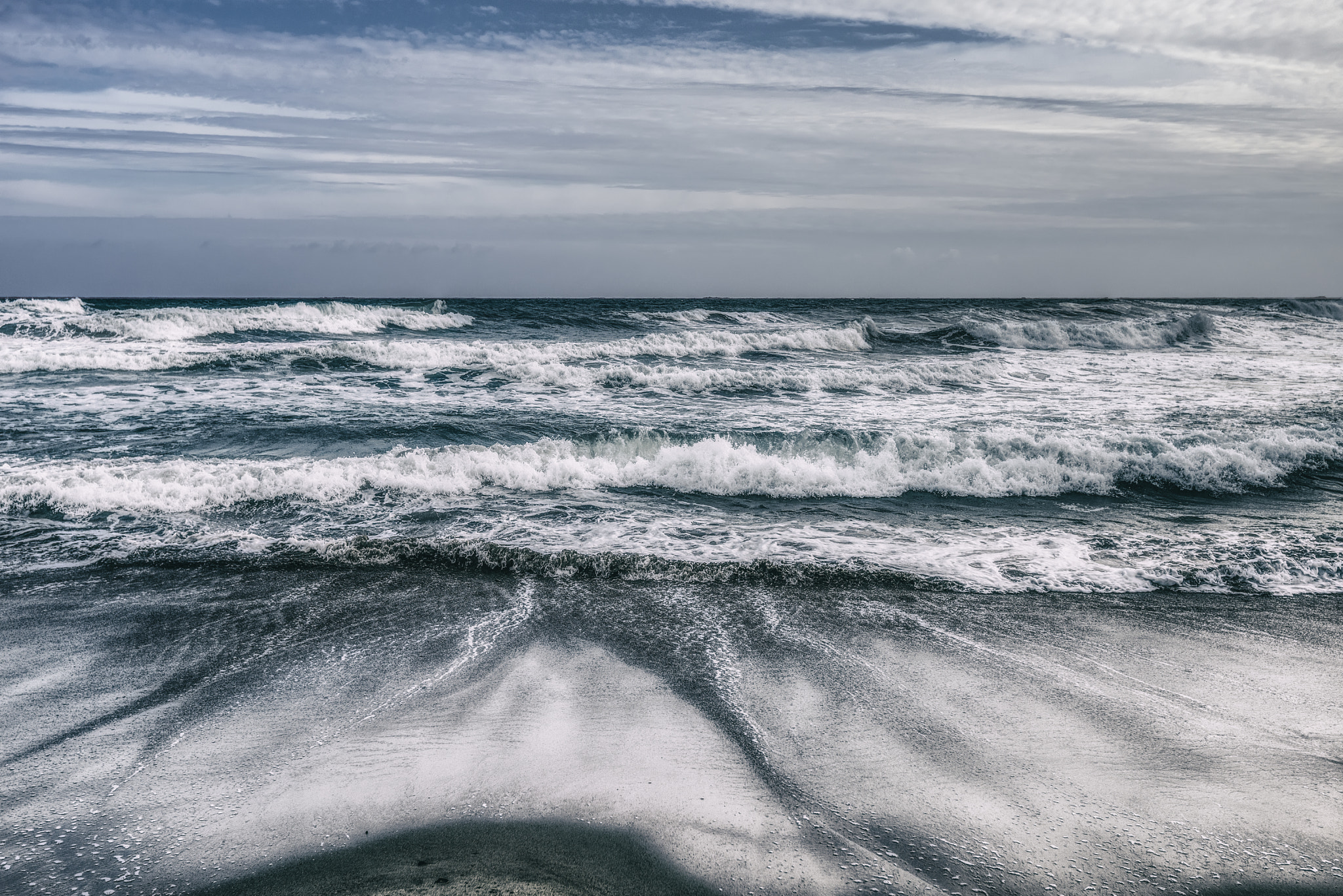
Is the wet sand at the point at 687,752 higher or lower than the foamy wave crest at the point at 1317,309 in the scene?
lower

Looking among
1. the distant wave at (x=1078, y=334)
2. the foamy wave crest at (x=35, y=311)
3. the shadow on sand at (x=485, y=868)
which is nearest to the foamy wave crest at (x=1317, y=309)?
the distant wave at (x=1078, y=334)

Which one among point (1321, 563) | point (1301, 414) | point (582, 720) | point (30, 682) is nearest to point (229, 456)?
point (30, 682)

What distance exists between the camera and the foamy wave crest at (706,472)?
24.1 ft

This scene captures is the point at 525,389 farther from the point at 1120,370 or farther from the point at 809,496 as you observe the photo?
the point at 1120,370

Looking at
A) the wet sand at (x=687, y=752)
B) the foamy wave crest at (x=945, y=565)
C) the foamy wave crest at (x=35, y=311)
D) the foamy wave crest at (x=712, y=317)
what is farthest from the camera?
the foamy wave crest at (x=712, y=317)

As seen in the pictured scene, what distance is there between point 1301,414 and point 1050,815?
1263 centimetres

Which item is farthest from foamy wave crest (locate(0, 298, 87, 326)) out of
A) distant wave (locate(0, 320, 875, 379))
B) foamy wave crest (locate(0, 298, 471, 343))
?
distant wave (locate(0, 320, 875, 379))

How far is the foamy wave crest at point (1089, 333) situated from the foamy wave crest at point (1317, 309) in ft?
50.7

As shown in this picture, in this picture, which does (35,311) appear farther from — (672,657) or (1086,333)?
(1086,333)

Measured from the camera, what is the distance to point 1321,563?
18.8 feet

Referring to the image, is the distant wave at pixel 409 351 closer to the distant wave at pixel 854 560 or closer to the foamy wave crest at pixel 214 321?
the foamy wave crest at pixel 214 321

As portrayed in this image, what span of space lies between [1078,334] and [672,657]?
29.0 m

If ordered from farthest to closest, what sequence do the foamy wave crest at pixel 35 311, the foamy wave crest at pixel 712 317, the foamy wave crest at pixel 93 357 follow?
the foamy wave crest at pixel 712 317
the foamy wave crest at pixel 35 311
the foamy wave crest at pixel 93 357

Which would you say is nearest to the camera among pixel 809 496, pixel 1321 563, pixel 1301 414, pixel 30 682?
pixel 30 682
